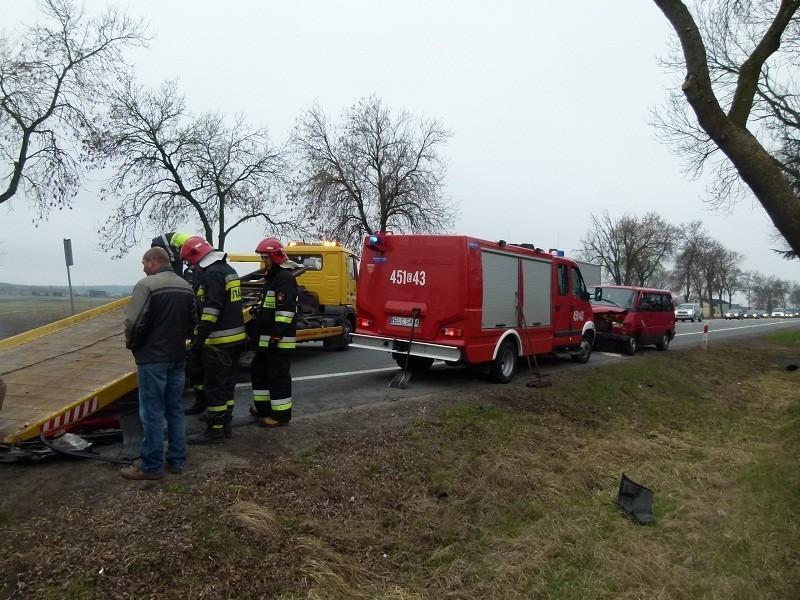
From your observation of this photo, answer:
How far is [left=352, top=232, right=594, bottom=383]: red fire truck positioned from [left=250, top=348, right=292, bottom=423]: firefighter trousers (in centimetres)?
341

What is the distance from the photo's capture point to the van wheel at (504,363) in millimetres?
10266

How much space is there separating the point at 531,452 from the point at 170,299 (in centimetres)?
426

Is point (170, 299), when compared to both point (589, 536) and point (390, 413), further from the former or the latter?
point (589, 536)

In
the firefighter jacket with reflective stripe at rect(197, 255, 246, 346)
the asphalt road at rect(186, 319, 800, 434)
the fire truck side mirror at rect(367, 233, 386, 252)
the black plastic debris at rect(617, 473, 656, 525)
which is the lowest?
the black plastic debris at rect(617, 473, 656, 525)

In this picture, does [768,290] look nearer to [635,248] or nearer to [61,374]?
[635,248]

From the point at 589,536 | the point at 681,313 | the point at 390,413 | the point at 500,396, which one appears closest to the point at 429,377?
the point at 500,396

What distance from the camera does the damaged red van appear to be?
16.3 m

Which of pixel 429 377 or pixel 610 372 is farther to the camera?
pixel 610 372

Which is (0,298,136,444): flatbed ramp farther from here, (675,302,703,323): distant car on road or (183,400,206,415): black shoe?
(675,302,703,323): distant car on road

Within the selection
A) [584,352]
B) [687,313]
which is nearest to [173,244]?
[584,352]

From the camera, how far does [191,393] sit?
8.28 meters

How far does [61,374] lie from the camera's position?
579cm

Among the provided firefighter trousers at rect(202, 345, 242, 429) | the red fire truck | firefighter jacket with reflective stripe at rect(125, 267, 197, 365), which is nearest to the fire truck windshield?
the red fire truck

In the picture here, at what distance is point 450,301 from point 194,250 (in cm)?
465
